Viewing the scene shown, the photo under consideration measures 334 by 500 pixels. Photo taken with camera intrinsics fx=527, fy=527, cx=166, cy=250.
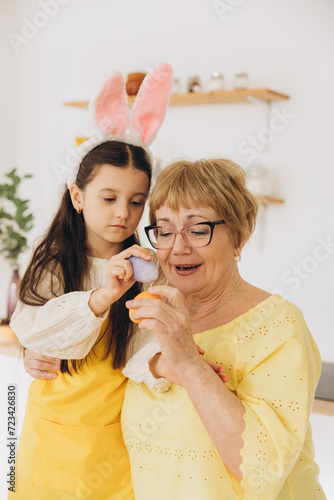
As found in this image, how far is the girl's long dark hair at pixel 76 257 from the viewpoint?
3.86ft

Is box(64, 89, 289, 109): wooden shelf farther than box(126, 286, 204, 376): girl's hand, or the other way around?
box(64, 89, 289, 109): wooden shelf

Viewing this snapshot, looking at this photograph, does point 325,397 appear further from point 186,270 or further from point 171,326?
point 171,326

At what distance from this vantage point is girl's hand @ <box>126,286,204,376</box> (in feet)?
3.17

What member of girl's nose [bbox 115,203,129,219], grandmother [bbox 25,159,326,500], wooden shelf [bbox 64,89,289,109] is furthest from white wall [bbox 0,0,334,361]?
girl's nose [bbox 115,203,129,219]

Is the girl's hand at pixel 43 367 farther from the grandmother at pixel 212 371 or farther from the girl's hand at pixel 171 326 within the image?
the girl's hand at pixel 171 326

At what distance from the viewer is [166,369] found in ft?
3.63

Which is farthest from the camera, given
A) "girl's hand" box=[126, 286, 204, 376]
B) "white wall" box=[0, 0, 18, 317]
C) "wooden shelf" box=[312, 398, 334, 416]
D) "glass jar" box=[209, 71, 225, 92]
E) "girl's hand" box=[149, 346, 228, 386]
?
"white wall" box=[0, 0, 18, 317]

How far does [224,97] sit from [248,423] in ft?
7.15

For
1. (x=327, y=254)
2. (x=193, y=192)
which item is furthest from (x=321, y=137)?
(x=193, y=192)

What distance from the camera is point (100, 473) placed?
4.01 feet

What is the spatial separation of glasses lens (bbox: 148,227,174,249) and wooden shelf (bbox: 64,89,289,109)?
5.53 feet

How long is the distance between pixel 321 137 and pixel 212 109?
0.65 meters

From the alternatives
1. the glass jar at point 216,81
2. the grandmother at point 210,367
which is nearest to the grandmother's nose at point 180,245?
the grandmother at point 210,367

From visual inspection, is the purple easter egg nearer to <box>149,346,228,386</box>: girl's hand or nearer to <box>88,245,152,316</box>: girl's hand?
<box>88,245,152,316</box>: girl's hand
